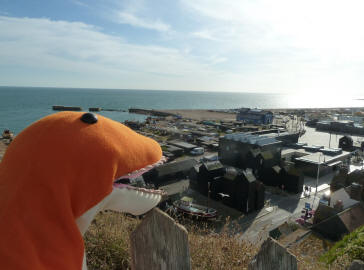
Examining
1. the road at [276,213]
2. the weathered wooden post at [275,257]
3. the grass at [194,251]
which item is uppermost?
the weathered wooden post at [275,257]

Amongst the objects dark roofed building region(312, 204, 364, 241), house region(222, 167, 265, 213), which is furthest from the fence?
house region(222, 167, 265, 213)

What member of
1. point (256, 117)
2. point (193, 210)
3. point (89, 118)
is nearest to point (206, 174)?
point (193, 210)

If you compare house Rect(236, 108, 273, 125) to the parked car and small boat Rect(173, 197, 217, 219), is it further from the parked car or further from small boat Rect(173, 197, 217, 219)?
small boat Rect(173, 197, 217, 219)

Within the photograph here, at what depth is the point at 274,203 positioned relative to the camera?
2016 cm

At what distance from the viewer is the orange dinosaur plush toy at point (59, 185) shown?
1.53 m

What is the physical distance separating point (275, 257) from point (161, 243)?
2.97ft

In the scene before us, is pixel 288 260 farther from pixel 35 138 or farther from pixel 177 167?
pixel 177 167

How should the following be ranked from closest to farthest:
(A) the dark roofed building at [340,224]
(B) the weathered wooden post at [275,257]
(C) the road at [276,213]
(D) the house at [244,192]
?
(B) the weathered wooden post at [275,257] < (A) the dark roofed building at [340,224] < (C) the road at [276,213] < (D) the house at [244,192]

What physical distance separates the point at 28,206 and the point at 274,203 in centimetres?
2104

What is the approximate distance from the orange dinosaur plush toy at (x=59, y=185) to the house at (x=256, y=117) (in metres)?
71.3

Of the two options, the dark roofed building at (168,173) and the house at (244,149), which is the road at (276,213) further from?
the dark roofed building at (168,173)

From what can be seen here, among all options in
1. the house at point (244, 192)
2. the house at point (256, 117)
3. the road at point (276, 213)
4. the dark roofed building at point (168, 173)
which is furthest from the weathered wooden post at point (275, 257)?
the house at point (256, 117)

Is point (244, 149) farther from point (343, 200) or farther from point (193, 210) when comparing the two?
point (193, 210)

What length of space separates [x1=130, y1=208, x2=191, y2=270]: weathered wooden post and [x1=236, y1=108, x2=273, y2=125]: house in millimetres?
71036
